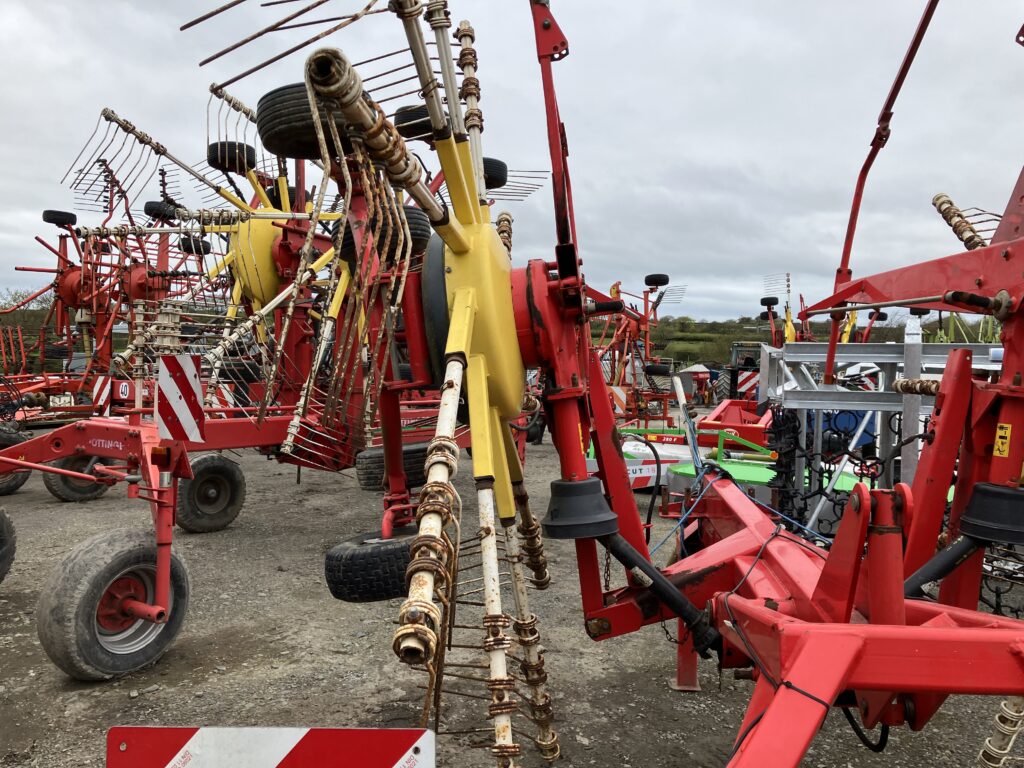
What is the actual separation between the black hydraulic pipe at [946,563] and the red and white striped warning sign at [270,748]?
1893 millimetres

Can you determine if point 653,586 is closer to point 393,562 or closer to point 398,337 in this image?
point 393,562

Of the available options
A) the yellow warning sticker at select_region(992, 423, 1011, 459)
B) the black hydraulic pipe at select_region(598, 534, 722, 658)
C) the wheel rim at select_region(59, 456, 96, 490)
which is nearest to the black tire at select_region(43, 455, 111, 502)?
the wheel rim at select_region(59, 456, 96, 490)

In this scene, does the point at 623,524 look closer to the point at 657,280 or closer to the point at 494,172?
the point at 494,172

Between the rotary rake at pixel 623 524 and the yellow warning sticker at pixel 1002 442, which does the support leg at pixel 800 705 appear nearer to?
the rotary rake at pixel 623 524

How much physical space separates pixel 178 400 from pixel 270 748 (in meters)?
2.91

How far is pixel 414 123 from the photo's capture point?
2473mm

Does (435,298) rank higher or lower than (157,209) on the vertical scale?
lower

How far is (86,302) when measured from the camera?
33.7 feet

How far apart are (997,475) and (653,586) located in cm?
131

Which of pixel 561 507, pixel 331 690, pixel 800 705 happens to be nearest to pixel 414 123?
pixel 561 507

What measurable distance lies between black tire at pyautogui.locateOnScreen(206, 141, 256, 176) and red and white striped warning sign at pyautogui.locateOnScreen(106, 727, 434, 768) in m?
6.76

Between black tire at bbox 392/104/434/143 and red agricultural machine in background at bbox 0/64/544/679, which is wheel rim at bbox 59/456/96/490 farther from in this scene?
black tire at bbox 392/104/434/143

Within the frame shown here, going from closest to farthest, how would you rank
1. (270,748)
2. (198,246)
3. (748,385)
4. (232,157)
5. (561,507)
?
1. (270,748)
2. (561,507)
3. (198,246)
4. (232,157)
5. (748,385)

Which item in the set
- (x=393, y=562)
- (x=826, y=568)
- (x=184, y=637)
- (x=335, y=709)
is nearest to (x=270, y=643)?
(x=184, y=637)
